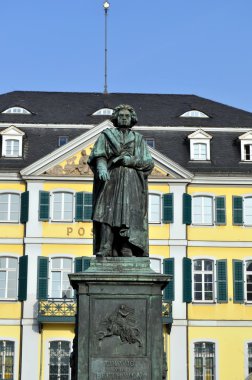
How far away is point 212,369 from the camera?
3475cm

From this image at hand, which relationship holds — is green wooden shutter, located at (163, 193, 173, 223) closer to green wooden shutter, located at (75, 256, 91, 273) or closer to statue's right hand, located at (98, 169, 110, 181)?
green wooden shutter, located at (75, 256, 91, 273)

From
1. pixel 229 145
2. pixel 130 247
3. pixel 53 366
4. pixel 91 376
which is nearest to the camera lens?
pixel 91 376

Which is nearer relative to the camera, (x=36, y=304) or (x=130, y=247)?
(x=130, y=247)

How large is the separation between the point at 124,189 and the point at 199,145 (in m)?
27.3

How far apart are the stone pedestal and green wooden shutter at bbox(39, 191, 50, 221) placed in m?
25.1

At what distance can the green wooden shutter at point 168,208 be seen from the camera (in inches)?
1405

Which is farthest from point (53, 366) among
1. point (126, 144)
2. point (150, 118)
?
point (126, 144)

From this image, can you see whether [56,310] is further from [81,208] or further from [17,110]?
[17,110]

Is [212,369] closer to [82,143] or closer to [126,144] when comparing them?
[82,143]

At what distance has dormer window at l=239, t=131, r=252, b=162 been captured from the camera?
37688 millimetres

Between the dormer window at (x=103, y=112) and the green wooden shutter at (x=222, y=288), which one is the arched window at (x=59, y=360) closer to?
the green wooden shutter at (x=222, y=288)

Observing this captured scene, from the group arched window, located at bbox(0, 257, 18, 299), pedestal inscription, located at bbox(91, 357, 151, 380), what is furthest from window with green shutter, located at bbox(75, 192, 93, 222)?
pedestal inscription, located at bbox(91, 357, 151, 380)

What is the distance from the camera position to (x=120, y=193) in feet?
35.0

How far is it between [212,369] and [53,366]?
651 centimetres
